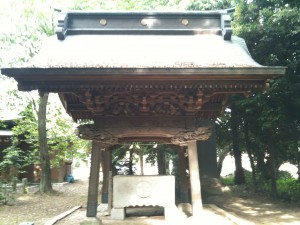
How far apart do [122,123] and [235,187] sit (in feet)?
37.8

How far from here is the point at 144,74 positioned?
230 inches

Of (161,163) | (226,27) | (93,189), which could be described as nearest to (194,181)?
(93,189)

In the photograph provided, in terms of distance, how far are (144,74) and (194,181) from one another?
Answer: 115 inches

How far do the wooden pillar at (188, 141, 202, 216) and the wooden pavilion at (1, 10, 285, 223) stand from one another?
0.02 meters

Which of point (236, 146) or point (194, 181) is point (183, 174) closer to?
point (194, 181)

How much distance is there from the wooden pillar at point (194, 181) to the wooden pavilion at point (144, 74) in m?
0.02

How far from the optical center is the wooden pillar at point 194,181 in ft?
22.8

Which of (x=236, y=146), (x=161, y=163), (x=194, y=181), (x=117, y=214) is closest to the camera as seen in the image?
(x=194, y=181)

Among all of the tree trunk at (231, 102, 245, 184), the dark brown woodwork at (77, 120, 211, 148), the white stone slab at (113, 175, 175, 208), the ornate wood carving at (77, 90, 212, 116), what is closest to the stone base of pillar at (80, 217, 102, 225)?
the white stone slab at (113, 175, 175, 208)

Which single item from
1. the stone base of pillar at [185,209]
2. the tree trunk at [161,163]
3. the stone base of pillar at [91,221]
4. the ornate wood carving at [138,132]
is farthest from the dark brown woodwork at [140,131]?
the tree trunk at [161,163]

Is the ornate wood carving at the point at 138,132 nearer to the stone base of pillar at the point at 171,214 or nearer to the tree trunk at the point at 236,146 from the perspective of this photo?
the stone base of pillar at the point at 171,214

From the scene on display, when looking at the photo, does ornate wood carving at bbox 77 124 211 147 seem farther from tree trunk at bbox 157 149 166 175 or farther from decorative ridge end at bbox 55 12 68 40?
tree trunk at bbox 157 149 166 175

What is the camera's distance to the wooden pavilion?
5.90 m

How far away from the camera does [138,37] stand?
868 centimetres
